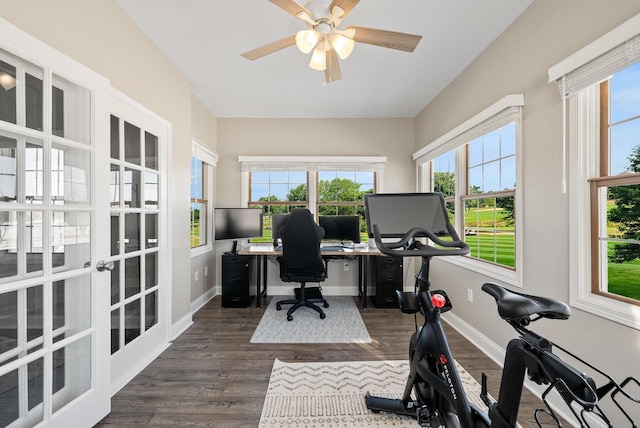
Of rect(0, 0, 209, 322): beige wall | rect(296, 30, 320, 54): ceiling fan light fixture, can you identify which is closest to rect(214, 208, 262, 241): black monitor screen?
rect(0, 0, 209, 322): beige wall

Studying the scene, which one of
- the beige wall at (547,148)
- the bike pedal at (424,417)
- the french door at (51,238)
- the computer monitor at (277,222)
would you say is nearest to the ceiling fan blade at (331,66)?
the beige wall at (547,148)

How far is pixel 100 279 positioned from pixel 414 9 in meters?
2.66

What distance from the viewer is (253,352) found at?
7.84 feet

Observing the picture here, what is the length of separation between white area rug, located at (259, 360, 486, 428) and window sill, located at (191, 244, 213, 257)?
1768mm

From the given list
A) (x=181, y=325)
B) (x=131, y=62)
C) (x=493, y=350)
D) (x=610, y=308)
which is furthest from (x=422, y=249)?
(x=181, y=325)

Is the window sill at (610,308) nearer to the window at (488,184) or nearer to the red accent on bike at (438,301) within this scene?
the window at (488,184)

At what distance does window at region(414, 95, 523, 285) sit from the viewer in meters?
2.16

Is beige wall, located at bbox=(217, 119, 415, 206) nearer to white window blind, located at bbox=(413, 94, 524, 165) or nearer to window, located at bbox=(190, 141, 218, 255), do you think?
window, located at bbox=(190, 141, 218, 255)

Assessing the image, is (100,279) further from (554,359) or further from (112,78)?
(554,359)

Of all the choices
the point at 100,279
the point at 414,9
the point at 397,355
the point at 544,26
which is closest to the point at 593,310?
the point at 397,355

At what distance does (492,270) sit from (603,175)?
105cm

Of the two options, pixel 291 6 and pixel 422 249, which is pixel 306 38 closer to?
pixel 291 6

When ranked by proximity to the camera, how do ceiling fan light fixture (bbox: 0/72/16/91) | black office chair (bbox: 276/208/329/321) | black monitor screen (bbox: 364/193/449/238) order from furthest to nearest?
black office chair (bbox: 276/208/329/321) → black monitor screen (bbox: 364/193/449/238) → ceiling fan light fixture (bbox: 0/72/16/91)

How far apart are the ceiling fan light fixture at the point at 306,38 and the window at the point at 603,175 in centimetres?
146
